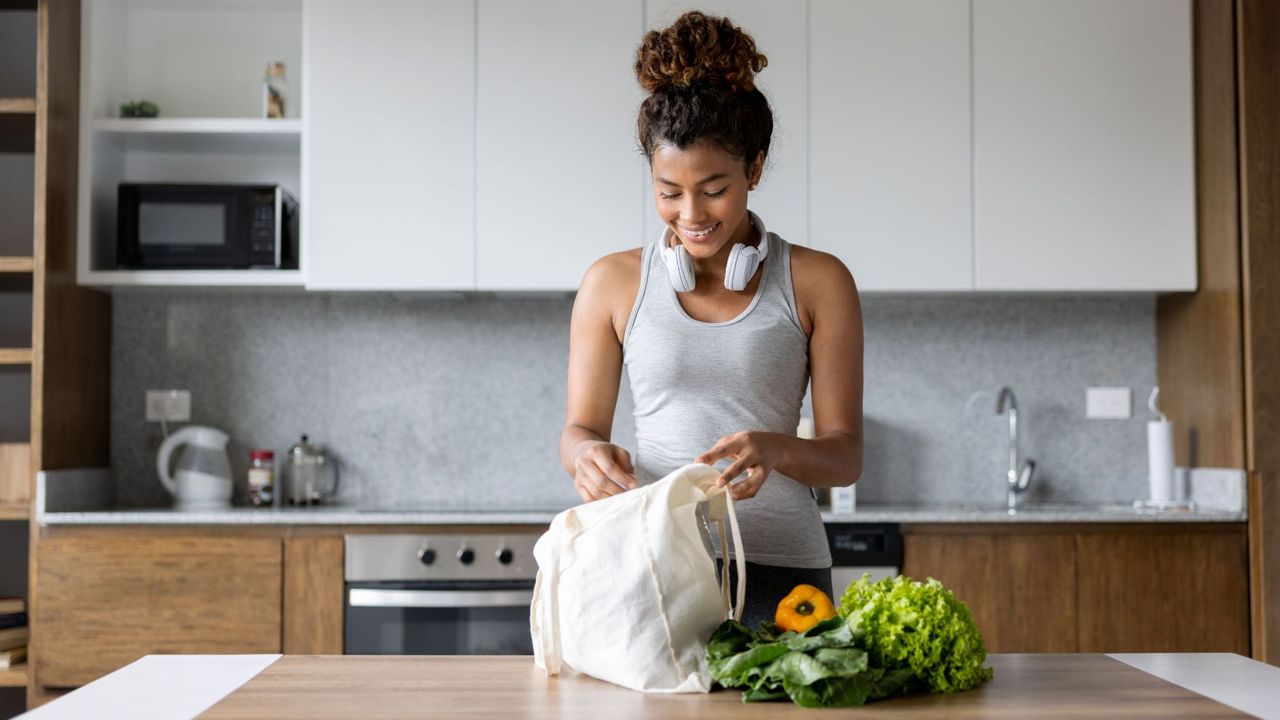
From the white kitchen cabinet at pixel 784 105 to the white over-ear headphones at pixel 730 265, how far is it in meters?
1.44

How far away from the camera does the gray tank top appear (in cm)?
152

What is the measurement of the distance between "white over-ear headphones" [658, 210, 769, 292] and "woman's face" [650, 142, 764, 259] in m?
0.03

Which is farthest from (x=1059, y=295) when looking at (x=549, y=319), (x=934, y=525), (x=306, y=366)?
(x=306, y=366)

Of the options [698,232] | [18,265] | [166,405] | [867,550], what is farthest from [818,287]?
[166,405]

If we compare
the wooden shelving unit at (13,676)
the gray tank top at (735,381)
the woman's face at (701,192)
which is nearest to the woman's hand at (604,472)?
the gray tank top at (735,381)

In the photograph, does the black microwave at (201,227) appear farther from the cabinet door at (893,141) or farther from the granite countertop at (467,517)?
the cabinet door at (893,141)

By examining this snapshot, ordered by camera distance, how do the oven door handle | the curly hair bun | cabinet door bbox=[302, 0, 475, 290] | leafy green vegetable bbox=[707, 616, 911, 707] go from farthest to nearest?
cabinet door bbox=[302, 0, 475, 290] → the oven door handle → the curly hair bun → leafy green vegetable bbox=[707, 616, 911, 707]

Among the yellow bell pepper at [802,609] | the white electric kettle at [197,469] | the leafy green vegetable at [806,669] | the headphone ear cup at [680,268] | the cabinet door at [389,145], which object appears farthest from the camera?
the white electric kettle at [197,469]

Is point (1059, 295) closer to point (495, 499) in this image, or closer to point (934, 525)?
point (934, 525)

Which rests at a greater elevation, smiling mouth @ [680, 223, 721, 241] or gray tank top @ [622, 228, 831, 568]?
smiling mouth @ [680, 223, 721, 241]

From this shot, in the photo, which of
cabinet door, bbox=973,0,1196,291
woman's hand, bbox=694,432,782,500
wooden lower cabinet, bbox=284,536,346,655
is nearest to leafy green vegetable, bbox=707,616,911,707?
woman's hand, bbox=694,432,782,500

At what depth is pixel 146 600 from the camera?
8.87 feet

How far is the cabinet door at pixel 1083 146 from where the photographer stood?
117 inches

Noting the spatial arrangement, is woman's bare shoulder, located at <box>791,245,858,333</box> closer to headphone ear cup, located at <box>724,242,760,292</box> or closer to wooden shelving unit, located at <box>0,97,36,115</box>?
headphone ear cup, located at <box>724,242,760,292</box>
